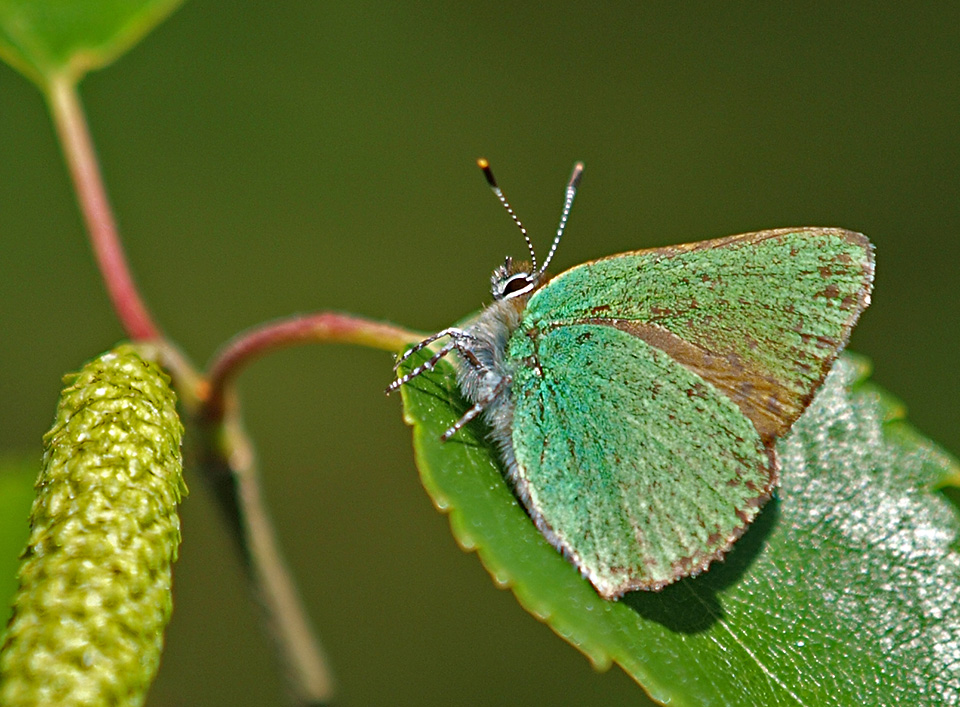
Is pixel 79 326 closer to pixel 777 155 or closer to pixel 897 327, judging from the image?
pixel 777 155

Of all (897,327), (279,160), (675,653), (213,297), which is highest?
(279,160)

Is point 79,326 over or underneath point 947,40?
over

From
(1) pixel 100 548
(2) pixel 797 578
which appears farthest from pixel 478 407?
(1) pixel 100 548

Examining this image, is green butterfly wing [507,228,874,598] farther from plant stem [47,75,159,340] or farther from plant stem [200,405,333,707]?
plant stem [47,75,159,340]

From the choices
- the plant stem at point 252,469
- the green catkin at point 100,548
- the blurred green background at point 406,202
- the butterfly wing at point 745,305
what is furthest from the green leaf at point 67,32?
the blurred green background at point 406,202

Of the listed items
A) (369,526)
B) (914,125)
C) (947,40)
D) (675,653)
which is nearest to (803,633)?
(675,653)
